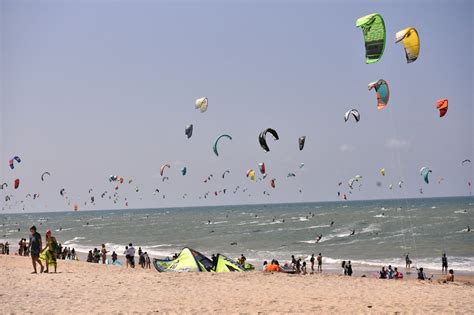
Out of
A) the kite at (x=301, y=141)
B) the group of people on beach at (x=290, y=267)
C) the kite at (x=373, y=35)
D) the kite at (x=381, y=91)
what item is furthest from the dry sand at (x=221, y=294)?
the kite at (x=301, y=141)

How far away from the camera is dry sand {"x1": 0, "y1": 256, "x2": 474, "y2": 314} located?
9.57m

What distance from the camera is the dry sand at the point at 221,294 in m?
9.57

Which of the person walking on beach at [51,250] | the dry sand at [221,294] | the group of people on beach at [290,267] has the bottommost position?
the group of people on beach at [290,267]

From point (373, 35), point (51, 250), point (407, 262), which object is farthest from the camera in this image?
point (407, 262)

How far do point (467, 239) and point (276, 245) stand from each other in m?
14.0

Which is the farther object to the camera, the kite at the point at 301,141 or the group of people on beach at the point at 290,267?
the kite at the point at 301,141

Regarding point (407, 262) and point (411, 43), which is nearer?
point (411, 43)

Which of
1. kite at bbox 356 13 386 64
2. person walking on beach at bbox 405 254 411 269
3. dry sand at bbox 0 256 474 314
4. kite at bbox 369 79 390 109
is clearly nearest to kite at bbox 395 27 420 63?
kite at bbox 356 13 386 64

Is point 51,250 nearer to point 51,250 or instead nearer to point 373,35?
point 51,250

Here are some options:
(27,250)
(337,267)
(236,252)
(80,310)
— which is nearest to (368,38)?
(80,310)

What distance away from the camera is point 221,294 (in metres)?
11.0

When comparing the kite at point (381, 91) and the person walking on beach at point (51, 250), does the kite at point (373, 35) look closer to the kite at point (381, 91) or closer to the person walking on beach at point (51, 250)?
the kite at point (381, 91)

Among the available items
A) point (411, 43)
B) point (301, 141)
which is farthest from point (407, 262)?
point (411, 43)

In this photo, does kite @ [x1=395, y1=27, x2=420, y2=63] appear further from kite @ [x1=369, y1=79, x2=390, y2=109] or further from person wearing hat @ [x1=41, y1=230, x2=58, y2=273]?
person wearing hat @ [x1=41, y1=230, x2=58, y2=273]
